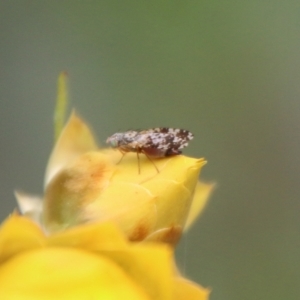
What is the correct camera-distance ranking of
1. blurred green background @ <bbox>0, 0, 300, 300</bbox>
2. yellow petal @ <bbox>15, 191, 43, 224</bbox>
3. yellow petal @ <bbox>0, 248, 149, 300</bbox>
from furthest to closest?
blurred green background @ <bbox>0, 0, 300, 300</bbox> → yellow petal @ <bbox>15, 191, 43, 224</bbox> → yellow petal @ <bbox>0, 248, 149, 300</bbox>

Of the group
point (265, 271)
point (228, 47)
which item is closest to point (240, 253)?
point (265, 271)

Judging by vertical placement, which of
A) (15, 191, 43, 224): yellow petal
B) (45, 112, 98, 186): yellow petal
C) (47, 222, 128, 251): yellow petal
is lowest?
(47, 222, 128, 251): yellow petal

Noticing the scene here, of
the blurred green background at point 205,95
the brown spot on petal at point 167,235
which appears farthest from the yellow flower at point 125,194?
the blurred green background at point 205,95

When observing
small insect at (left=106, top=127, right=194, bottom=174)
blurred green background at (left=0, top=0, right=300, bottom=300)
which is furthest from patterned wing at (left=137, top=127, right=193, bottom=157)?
blurred green background at (left=0, top=0, right=300, bottom=300)

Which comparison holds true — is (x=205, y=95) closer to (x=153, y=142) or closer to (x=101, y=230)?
(x=153, y=142)

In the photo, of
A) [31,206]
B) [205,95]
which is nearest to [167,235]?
[31,206]

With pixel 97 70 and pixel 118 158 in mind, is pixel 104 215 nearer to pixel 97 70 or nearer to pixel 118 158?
pixel 118 158

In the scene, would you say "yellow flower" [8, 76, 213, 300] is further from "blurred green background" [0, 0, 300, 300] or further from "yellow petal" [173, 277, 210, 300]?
"blurred green background" [0, 0, 300, 300]
